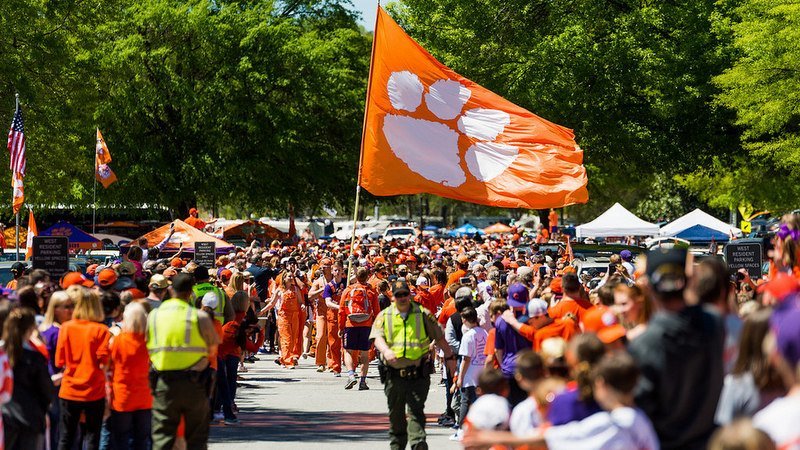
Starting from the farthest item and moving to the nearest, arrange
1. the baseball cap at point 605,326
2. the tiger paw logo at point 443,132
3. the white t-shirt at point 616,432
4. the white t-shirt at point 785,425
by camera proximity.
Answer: the tiger paw logo at point 443,132
the baseball cap at point 605,326
the white t-shirt at point 616,432
the white t-shirt at point 785,425

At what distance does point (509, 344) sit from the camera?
11867mm

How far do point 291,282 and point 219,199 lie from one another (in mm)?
27173

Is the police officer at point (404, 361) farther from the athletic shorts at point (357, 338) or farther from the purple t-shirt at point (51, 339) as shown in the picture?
the athletic shorts at point (357, 338)

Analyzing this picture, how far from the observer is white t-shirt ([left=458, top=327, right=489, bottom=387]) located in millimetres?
13820

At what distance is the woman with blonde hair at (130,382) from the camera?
10.7 meters

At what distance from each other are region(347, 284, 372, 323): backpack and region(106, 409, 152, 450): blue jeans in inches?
351

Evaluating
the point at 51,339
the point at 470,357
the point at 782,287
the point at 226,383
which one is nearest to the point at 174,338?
the point at 51,339

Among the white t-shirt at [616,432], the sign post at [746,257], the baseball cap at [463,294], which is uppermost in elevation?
the sign post at [746,257]

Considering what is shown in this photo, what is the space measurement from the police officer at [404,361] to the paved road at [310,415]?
1.26m

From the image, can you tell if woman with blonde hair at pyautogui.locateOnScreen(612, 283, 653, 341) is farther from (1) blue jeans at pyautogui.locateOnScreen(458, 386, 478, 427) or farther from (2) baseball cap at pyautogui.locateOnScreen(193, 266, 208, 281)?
(2) baseball cap at pyautogui.locateOnScreen(193, 266, 208, 281)

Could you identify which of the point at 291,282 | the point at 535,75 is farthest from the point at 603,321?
the point at 535,75

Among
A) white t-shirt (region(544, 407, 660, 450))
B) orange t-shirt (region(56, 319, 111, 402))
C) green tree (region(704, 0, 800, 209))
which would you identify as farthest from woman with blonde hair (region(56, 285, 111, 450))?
green tree (region(704, 0, 800, 209))

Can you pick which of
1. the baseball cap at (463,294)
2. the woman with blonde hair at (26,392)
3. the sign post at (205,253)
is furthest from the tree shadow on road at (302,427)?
the sign post at (205,253)

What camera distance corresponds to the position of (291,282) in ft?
75.4
